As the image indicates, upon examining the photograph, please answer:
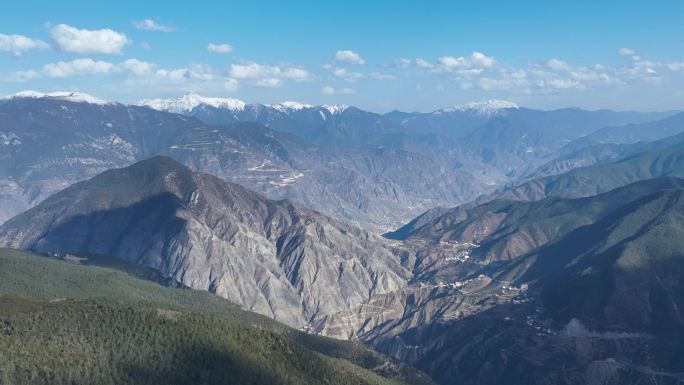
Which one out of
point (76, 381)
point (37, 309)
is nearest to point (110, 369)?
point (76, 381)

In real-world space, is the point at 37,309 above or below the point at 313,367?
above

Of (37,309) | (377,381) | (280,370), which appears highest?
(37,309)

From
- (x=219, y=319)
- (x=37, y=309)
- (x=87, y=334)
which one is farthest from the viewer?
(x=219, y=319)

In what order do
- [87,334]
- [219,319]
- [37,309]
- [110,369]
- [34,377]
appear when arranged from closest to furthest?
[34,377], [110,369], [87,334], [37,309], [219,319]

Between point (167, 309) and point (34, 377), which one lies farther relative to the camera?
point (167, 309)

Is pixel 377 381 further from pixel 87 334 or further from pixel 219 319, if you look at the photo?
pixel 87 334

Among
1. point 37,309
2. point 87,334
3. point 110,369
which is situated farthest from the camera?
point 37,309

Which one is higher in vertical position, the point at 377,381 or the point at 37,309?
the point at 37,309

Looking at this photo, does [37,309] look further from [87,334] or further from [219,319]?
[219,319]

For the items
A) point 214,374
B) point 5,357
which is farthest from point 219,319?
point 5,357
